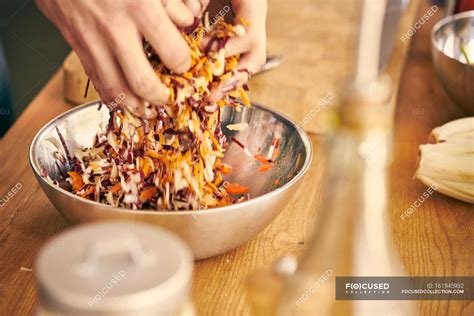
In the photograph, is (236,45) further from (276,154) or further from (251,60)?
(276,154)

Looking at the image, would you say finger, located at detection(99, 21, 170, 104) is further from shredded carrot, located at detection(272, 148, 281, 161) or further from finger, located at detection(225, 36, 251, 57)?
shredded carrot, located at detection(272, 148, 281, 161)

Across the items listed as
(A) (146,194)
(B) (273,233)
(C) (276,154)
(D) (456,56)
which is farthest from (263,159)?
(D) (456,56)

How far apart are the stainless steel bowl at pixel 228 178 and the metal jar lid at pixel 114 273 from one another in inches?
17.5

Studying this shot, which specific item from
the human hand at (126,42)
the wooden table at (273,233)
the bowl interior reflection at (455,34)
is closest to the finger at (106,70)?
the human hand at (126,42)

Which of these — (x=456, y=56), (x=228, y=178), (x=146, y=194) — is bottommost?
(x=456, y=56)

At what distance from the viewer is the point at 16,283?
1.22 metres

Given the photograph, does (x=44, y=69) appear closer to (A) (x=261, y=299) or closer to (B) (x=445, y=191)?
(B) (x=445, y=191)

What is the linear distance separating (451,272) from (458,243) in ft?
0.36

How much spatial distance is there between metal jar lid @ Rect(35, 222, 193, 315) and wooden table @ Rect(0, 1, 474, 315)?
0.52 m

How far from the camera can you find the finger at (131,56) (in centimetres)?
110

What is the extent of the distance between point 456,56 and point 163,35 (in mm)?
1174

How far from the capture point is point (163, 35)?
1.11 m

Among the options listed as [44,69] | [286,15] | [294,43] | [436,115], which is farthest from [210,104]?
[44,69]

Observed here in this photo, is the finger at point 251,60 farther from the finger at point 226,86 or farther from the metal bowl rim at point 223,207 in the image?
the metal bowl rim at point 223,207
